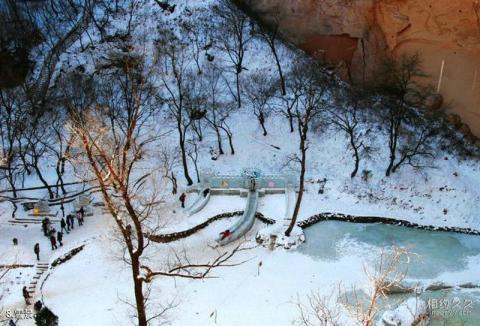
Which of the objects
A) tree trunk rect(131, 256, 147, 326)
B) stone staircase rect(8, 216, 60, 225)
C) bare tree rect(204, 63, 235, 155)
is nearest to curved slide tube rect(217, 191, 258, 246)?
bare tree rect(204, 63, 235, 155)

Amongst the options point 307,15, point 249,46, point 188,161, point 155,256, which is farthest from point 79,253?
point 307,15

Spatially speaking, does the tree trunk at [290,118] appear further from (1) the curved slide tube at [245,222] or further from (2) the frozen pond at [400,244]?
(2) the frozen pond at [400,244]

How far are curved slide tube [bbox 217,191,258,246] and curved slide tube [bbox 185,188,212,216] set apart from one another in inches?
105

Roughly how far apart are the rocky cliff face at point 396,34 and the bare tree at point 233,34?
7.65 feet

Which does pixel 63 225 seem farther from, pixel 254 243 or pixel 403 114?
pixel 403 114

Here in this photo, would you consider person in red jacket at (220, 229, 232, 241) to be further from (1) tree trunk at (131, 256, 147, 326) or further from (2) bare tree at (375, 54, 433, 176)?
(1) tree trunk at (131, 256, 147, 326)

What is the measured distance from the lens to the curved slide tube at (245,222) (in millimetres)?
32747

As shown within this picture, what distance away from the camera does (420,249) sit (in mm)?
32562

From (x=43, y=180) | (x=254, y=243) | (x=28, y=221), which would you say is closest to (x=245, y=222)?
(x=254, y=243)

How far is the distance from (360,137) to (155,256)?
56.7ft

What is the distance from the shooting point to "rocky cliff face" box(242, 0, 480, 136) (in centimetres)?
3953

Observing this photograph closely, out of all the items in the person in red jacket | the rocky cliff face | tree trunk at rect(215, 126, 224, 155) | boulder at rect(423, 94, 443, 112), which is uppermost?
the rocky cliff face

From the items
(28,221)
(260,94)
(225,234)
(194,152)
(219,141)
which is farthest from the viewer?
(260,94)

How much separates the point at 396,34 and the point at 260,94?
10.8 m
